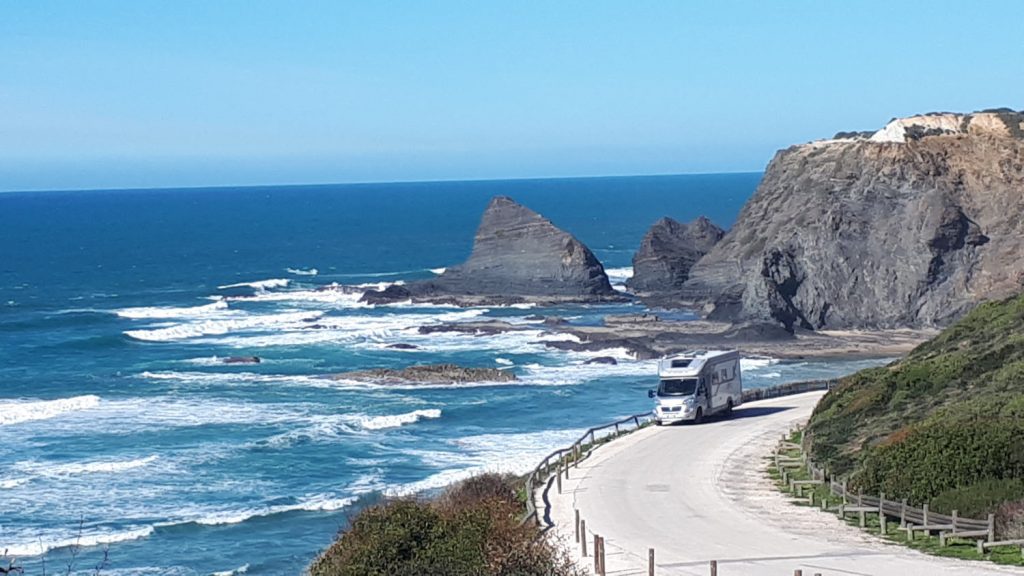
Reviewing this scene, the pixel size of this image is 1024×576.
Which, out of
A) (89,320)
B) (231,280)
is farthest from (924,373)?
(231,280)

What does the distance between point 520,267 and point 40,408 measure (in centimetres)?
4499

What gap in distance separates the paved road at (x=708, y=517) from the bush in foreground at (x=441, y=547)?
384cm

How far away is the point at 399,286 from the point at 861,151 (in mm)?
31334

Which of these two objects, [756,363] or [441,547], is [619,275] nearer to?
[756,363]

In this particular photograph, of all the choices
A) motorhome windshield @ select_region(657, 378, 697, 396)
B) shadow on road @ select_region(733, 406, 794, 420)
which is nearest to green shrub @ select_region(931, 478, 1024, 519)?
motorhome windshield @ select_region(657, 378, 697, 396)

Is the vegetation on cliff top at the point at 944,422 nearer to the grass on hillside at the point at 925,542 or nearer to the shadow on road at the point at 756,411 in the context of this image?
the grass on hillside at the point at 925,542

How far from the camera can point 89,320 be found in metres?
84.7

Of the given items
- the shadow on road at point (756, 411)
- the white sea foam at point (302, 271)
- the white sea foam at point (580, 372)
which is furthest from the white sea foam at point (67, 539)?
the white sea foam at point (302, 271)

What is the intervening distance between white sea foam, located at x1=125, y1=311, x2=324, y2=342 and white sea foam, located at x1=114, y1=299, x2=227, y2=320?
411 cm

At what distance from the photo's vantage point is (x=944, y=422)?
95.4 feet

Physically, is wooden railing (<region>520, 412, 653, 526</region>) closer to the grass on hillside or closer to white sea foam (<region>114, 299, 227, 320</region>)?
the grass on hillside

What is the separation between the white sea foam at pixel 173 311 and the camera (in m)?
87.1

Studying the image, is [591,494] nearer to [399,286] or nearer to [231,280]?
[399,286]

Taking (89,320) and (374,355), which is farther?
(89,320)
